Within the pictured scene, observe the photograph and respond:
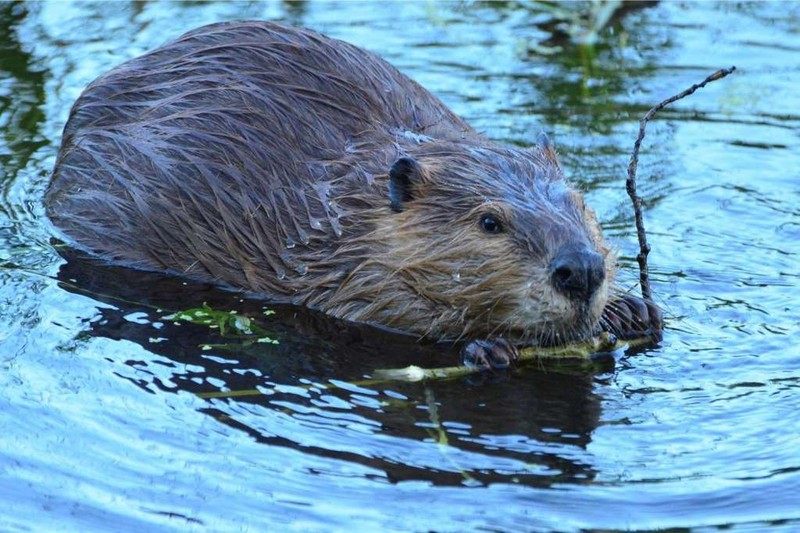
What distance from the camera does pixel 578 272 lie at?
5.27 m

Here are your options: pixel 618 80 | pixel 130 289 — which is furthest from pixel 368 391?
pixel 618 80

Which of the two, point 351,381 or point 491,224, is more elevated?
point 491,224

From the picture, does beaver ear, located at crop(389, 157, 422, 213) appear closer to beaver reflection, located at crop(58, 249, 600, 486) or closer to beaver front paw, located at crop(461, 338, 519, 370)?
beaver reflection, located at crop(58, 249, 600, 486)

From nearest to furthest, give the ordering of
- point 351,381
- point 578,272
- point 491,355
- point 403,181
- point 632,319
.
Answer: point 578,272, point 351,381, point 491,355, point 632,319, point 403,181

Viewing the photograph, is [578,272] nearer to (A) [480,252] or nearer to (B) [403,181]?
(A) [480,252]

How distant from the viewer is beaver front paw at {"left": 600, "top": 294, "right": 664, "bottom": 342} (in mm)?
5836

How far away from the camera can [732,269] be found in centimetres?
660

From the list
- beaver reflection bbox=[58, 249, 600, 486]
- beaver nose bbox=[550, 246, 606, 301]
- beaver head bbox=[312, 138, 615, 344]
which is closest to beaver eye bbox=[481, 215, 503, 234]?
beaver head bbox=[312, 138, 615, 344]

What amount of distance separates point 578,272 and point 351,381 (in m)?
0.97

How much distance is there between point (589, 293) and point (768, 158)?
10.2ft

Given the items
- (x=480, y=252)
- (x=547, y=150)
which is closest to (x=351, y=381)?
(x=480, y=252)

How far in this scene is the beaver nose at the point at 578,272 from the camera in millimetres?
5266

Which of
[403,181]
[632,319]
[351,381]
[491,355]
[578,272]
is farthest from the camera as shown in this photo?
[403,181]

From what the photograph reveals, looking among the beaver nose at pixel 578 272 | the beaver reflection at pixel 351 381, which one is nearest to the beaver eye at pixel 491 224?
the beaver nose at pixel 578 272
